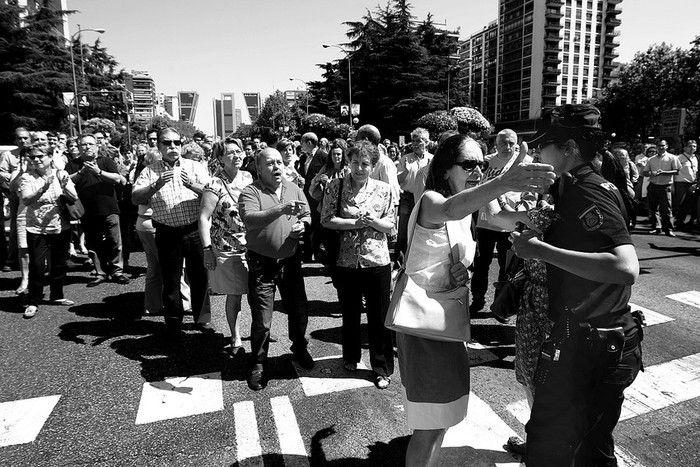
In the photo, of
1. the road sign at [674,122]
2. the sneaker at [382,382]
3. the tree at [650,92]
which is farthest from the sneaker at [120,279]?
the tree at [650,92]

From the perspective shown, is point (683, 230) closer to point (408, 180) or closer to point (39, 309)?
point (408, 180)

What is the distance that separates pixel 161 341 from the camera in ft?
16.2

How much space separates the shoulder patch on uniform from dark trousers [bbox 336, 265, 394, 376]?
2.18m

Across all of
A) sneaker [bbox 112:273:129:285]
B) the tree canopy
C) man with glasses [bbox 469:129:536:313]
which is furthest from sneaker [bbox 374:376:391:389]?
the tree canopy

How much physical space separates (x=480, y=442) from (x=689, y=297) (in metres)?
4.70

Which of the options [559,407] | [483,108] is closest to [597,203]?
[559,407]

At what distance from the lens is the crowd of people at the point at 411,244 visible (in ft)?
6.43

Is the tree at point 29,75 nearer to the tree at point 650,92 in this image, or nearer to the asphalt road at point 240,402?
the asphalt road at point 240,402

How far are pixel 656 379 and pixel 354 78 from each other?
172ft

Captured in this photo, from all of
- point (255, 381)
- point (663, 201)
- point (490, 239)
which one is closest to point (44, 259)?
point (255, 381)

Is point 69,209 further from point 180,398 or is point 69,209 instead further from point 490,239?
point 490,239

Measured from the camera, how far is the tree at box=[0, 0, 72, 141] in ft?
107

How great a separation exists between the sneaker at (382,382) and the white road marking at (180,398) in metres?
1.25

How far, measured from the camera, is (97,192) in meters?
7.06
